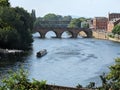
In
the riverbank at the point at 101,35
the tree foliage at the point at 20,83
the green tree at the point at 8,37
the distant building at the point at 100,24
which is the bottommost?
the riverbank at the point at 101,35

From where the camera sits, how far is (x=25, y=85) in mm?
17109

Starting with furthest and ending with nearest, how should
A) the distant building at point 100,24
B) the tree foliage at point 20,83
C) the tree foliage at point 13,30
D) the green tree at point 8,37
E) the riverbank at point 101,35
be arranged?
the distant building at point 100,24 < the riverbank at point 101,35 < the tree foliage at point 13,30 < the green tree at point 8,37 < the tree foliage at point 20,83

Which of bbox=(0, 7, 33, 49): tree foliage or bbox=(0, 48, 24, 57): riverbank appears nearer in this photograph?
bbox=(0, 48, 24, 57): riverbank

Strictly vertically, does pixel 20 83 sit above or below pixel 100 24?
above

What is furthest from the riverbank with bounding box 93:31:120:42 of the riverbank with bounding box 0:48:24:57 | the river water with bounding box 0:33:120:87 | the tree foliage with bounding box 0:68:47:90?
the tree foliage with bounding box 0:68:47:90

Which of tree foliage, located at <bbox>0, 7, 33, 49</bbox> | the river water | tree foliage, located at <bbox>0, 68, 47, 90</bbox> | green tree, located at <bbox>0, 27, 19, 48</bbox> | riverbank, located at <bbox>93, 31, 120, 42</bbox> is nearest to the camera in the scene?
tree foliage, located at <bbox>0, 68, 47, 90</bbox>

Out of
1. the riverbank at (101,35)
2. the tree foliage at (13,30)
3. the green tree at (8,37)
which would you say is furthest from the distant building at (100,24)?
the green tree at (8,37)

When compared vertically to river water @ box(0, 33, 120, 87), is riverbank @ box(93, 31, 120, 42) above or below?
below

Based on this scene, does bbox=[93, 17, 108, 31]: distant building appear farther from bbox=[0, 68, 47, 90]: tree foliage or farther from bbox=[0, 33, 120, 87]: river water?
bbox=[0, 68, 47, 90]: tree foliage

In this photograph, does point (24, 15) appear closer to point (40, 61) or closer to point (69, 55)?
point (69, 55)

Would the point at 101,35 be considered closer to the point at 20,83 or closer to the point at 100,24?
the point at 100,24

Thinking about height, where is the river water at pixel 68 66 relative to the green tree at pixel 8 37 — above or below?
below

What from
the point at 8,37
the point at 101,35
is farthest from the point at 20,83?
the point at 101,35

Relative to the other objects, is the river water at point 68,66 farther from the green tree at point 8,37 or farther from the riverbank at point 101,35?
the riverbank at point 101,35
